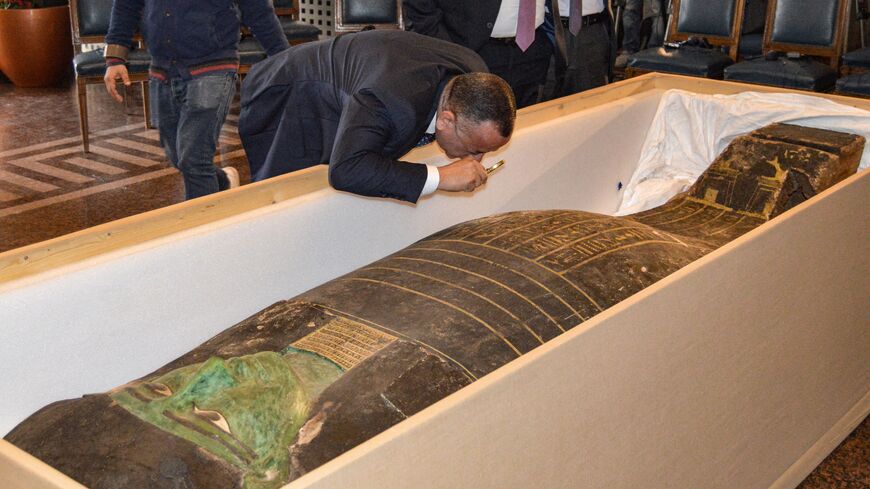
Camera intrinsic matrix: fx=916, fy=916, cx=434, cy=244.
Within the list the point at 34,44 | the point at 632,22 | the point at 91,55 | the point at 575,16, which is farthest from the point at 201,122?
the point at 632,22

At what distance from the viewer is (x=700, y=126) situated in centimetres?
357

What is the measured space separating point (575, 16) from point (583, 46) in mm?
194

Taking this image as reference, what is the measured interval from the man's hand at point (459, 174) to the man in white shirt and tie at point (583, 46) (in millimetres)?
1363

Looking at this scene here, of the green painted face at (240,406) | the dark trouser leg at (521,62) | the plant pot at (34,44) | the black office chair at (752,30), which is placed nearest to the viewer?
the green painted face at (240,406)

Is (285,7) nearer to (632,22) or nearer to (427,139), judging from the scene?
(632,22)

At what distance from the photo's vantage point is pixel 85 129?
5227mm

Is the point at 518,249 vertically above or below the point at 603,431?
above

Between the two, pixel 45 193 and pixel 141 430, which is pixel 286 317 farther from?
pixel 45 193

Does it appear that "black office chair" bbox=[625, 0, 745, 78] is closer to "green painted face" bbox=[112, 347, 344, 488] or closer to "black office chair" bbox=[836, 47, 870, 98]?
"black office chair" bbox=[836, 47, 870, 98]

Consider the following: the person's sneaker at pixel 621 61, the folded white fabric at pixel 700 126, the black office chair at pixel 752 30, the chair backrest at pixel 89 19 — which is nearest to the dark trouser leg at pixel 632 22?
the person's sneaker at pixel 621 61

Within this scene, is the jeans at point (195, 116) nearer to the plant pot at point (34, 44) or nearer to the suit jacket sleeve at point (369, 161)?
the suit jacket sleeve at point (369, 161)

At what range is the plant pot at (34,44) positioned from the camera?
6566 millimetres

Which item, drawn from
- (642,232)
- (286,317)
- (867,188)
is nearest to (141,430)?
(286,317)

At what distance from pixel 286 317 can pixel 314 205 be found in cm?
60
